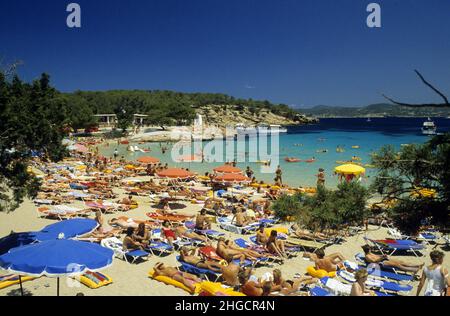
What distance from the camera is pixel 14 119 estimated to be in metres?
7.24

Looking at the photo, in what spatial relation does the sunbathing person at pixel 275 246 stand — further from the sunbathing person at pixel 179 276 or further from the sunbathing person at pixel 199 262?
the sunbathing person at pixel 179 276

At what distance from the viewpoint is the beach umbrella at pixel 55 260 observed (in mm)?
5012

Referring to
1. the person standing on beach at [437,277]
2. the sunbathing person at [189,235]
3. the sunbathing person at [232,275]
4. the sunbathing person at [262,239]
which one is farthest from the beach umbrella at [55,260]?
the person standing on beach at [437,277]

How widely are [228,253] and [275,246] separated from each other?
4.63ft

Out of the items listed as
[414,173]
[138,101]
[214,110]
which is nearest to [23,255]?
[414,173]

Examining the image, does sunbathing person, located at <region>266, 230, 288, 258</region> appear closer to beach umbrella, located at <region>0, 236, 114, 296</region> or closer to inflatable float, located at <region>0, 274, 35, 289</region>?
beach umbrella, located at <region>0, 236, 114, 296</region>

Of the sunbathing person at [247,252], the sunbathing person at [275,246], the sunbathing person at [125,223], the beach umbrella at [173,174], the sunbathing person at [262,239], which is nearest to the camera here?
the sunbathing person at [247,252]

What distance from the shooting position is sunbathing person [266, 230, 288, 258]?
28.5 feet

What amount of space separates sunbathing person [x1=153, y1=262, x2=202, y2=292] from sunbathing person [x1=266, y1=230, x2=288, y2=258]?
235cm

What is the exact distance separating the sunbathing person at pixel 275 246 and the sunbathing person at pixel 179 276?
92.4 inches

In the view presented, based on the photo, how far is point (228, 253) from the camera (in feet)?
26.0
